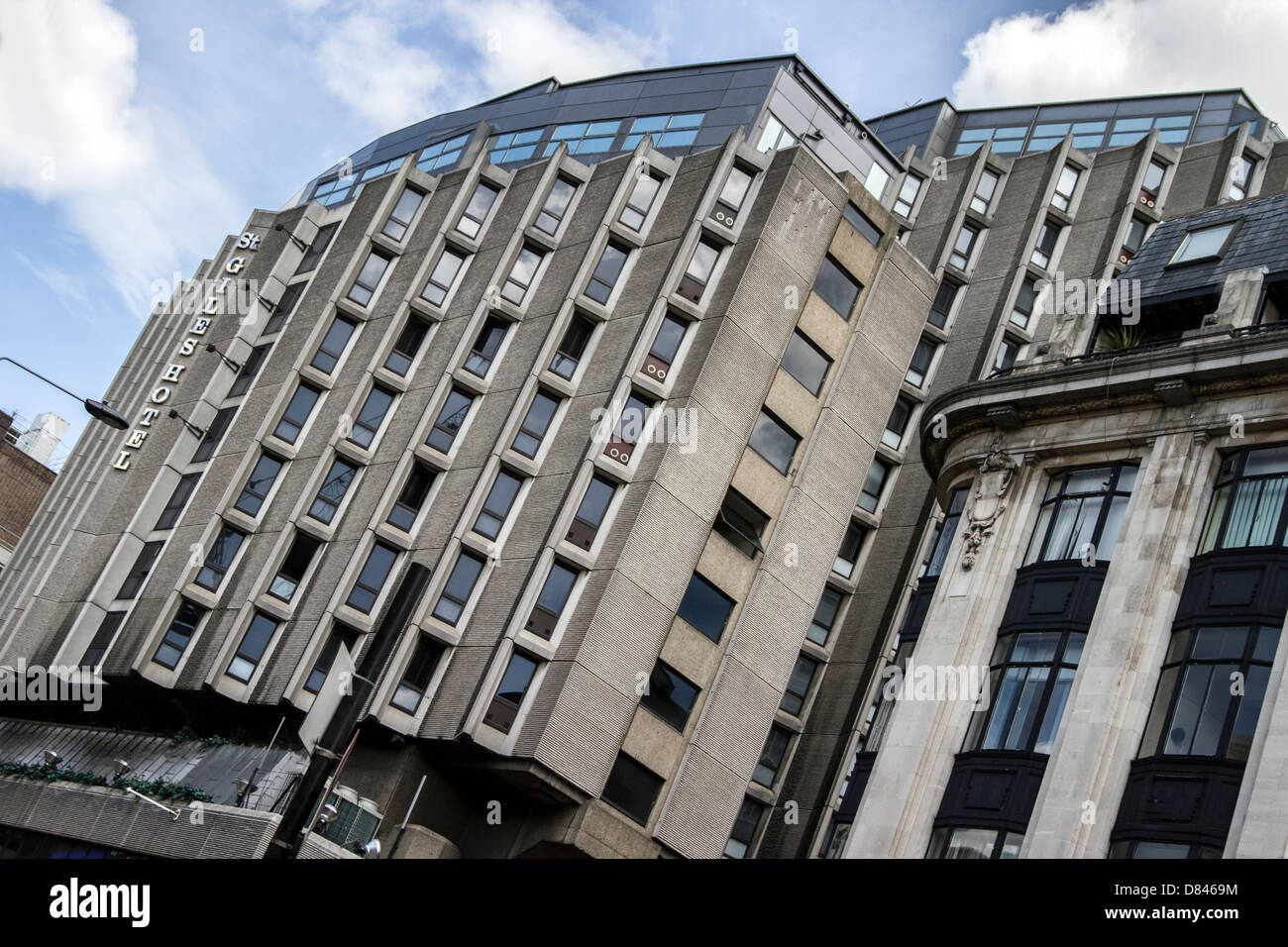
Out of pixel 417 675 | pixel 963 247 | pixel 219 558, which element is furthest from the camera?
pixel 963 247

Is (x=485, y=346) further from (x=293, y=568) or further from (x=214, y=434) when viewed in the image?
(x=214, y=434)

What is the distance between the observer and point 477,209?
1938 inches

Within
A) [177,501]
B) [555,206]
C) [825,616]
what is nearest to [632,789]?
[825,616]

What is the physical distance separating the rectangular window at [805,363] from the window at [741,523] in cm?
483

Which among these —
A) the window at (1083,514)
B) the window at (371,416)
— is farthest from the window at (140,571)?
the window at (1083,514)

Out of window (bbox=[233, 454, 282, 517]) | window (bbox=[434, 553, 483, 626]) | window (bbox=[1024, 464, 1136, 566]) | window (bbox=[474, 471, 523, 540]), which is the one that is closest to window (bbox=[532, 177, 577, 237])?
window (bbox=[474, 471, 523, 540])

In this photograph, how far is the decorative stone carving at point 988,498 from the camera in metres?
30.0

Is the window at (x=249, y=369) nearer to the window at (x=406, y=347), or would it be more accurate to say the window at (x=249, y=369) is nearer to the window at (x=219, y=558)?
the window at (x=406, y=347)

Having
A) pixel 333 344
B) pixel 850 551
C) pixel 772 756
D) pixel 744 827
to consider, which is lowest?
pixel 744 827

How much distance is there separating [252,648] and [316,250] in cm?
1799

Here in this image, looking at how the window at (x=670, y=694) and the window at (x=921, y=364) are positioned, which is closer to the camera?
the window at (x=670, y=694)
